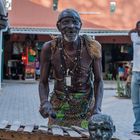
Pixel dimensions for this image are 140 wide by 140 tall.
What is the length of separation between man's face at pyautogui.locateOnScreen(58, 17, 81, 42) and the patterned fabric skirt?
0.47 metres

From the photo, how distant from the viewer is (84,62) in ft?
12.6

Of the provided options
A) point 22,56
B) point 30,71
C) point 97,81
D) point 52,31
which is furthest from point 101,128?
point 22,56

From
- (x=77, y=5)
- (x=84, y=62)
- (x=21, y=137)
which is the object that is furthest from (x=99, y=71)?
(x=77, y=5)

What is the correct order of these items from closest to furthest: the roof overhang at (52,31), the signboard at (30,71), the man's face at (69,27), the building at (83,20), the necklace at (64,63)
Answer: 1. the man's face at (69,27)
2. the necklace at (64,63)
3. the signboard at (30,71)
4. the roof overhang at (52,31)
5. the building at (83,20)

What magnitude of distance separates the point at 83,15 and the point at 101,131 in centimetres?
2741

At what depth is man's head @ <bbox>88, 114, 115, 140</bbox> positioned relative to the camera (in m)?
2.65

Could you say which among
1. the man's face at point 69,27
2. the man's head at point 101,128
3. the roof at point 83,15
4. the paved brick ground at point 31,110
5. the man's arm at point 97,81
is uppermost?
the roof at point 83,15

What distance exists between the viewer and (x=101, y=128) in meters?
2.66

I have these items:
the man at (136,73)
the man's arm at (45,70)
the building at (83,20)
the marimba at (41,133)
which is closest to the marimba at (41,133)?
the marimba at (41,133)

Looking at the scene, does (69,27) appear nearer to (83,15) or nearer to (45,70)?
(45,70)

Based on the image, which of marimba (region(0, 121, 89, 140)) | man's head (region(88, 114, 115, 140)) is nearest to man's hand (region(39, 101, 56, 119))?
marimba (region(0, 121, 89, 140))

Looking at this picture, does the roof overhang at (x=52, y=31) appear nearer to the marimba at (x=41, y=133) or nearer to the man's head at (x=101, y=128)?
the marimba at (x=41, y=133)

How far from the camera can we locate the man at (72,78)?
3.82 m

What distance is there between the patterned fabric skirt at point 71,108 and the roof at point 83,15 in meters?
24.7
